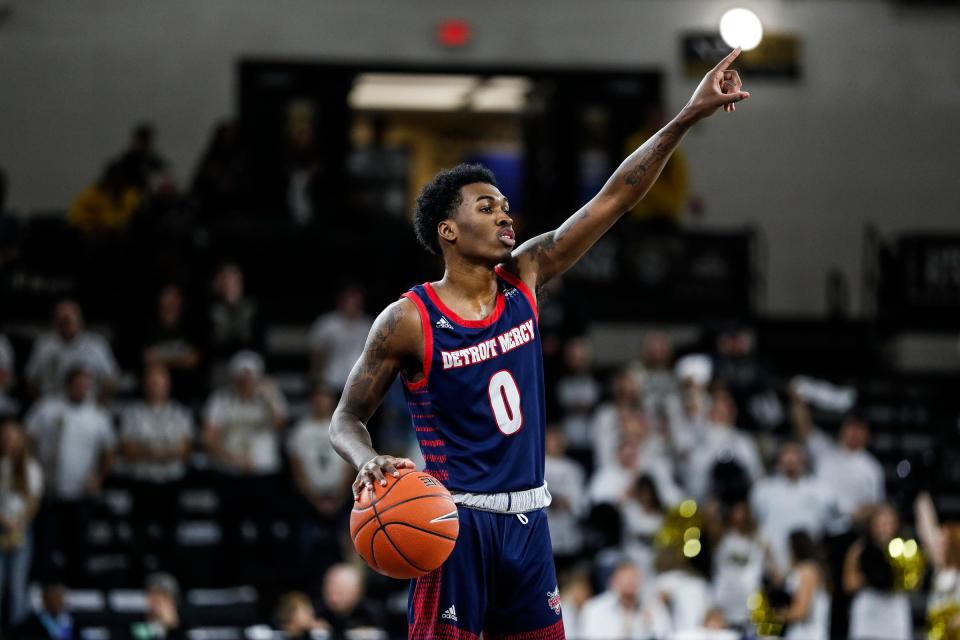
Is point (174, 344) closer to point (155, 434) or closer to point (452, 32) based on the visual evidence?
point (155, 434)

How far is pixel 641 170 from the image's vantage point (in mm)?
6387

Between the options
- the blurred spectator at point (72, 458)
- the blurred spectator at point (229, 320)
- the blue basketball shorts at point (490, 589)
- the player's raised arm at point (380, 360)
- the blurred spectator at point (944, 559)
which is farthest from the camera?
the blurred spectator at point (229, 320)

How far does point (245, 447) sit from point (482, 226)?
8.30 meters

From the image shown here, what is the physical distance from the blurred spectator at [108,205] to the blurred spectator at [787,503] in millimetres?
7025

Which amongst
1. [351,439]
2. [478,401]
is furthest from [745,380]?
[351,439]

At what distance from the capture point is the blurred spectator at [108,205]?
16.8 metres

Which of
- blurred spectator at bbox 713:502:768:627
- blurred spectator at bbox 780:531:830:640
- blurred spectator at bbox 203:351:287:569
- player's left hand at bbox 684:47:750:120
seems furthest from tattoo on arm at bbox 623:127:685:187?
blurred spectator at bbox 203:351:287:569

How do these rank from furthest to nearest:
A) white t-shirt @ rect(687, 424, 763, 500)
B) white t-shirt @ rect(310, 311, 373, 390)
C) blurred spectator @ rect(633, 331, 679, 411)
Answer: white t-shirt @ rect(310, 311, 373, 390)
blurred spectator @ rect(633, 331, 679, 411)
white t-shirt @ rect(687, 424, 763, 500)

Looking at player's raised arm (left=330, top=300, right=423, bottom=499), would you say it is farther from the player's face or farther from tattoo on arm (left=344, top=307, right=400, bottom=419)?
the player's face

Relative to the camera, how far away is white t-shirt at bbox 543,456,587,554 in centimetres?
1401

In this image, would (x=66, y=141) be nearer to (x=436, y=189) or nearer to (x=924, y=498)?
(x=924, y=498)

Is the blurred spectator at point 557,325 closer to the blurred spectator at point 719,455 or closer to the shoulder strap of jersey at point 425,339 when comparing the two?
the blurred spectator at point 719,455

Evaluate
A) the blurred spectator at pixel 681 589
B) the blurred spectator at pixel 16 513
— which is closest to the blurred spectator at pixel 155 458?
the blurred spectator at pixel 16 513

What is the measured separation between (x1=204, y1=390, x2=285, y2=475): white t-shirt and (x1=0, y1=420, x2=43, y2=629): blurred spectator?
169 centimetres
